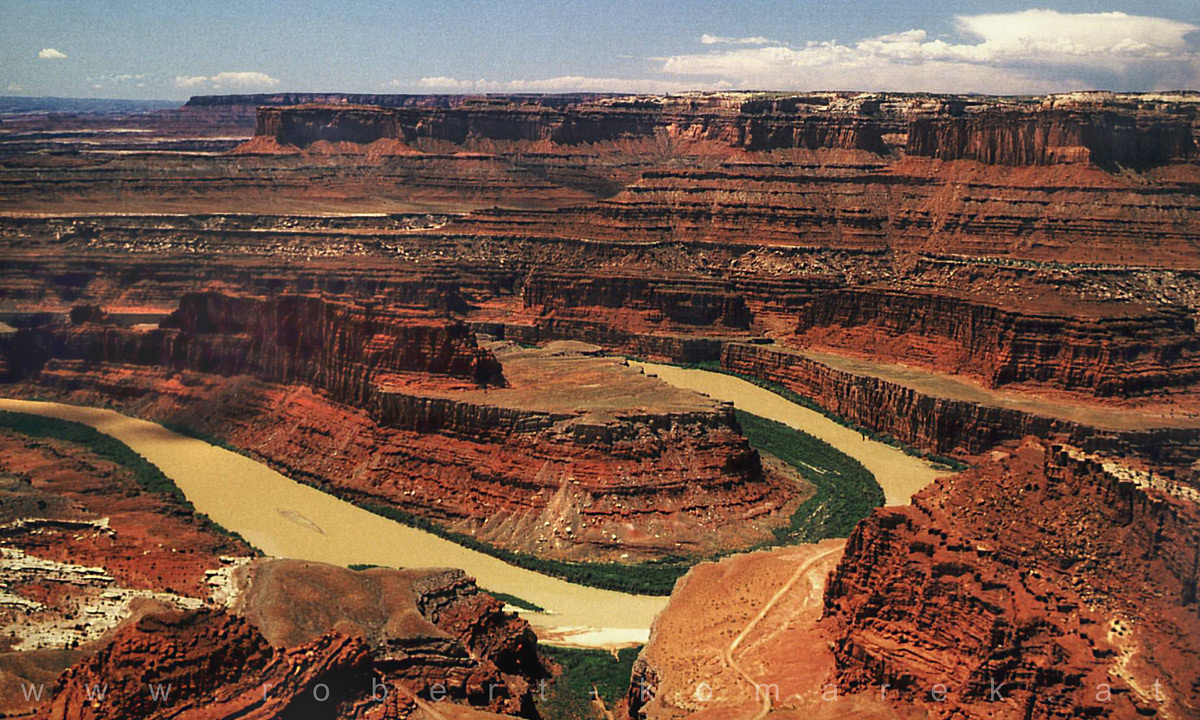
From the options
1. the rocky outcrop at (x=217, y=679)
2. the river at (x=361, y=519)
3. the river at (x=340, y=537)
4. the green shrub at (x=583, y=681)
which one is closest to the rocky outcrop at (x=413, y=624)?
the green shrub at (x=583, y=681)

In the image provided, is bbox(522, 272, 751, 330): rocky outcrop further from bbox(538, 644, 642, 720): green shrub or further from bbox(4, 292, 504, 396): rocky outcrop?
bbox(538, 644, 642, 720): green shrub

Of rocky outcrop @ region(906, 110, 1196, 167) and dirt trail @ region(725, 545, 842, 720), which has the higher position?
rocky outcrop @ region(906, 110, 1196, 167)

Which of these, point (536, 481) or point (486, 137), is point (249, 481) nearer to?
point (536, 481)

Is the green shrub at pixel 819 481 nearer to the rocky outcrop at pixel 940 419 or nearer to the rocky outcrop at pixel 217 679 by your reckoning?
the rocky outcrop at pixel 940 419

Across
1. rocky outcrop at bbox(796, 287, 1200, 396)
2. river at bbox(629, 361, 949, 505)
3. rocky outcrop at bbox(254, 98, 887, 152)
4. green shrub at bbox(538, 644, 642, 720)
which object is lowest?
river at bbox(629, 361, 949, 505)

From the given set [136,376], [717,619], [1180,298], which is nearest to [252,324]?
[136,376]

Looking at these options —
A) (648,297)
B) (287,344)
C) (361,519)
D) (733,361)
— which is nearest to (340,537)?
(361,519)

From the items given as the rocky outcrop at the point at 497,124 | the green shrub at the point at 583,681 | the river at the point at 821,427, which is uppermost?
the rocky outcrop at the point at 497,124

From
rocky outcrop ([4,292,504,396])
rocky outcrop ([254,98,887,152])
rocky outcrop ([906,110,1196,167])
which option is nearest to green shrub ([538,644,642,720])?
rocky outcrop ([4,292,504,396])

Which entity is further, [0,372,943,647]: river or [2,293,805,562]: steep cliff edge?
[2,293,805,562]: steep cliff edge
